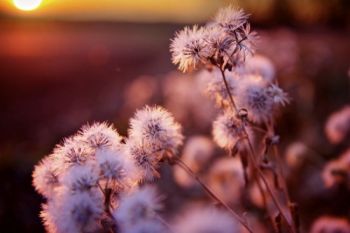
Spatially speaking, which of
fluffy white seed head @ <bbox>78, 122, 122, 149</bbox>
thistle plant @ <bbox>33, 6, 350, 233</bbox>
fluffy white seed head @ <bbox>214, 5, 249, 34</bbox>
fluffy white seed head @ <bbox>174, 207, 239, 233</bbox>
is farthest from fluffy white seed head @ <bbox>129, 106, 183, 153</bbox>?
fluffy white seed head @ <bbox>174, 207, 239, 233</bbox>

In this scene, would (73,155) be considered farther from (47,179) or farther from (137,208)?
(137,208)

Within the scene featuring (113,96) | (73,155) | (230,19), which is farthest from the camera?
(113,96)

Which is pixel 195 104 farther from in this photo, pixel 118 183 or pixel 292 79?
pixel 118 183

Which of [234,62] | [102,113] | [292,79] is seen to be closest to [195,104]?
[292,79]

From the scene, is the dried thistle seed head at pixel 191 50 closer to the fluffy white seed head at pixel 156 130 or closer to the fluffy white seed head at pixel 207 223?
the fluffy white seed head at pixel 156 130

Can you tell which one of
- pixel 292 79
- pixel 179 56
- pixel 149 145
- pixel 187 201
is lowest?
pixel 149 145

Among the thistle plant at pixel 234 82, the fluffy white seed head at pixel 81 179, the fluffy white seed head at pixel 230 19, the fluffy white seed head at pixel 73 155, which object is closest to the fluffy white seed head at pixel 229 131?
the thistle plant at pixel 234 82

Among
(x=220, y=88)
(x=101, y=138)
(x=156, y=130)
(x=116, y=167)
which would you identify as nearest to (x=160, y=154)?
(x=156, y=130)
